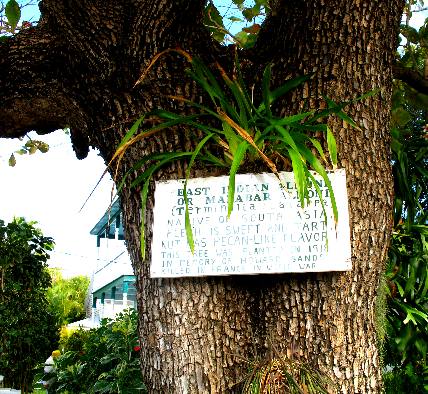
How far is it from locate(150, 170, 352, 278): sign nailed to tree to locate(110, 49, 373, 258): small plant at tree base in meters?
0.07

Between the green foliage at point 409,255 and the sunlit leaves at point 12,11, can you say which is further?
the green foliage at point 409,255

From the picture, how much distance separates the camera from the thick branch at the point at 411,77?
124 inches

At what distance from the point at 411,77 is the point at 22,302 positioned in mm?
6111

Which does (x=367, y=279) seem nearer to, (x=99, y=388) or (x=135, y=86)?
(x=135, y=86)

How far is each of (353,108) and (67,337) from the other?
6689 mm

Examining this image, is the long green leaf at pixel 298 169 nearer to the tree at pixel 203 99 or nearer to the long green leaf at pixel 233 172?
the long green leaf at pixel 233 172

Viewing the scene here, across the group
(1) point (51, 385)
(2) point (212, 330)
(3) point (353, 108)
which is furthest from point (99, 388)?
(3) point (353, 108)

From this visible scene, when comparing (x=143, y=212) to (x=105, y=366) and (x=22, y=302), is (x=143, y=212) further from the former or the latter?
(x=22, y=302)

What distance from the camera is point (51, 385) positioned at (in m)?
5.66

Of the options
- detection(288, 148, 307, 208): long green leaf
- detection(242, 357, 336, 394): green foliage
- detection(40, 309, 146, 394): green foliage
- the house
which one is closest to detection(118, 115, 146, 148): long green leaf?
detection(288, 148, 307, 208): long green leaf

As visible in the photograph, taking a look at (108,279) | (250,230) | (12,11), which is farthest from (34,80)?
(108,279)

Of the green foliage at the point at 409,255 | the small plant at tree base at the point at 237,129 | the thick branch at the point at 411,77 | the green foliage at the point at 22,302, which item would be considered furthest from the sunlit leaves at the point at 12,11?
the green foliage at the point at 22,302

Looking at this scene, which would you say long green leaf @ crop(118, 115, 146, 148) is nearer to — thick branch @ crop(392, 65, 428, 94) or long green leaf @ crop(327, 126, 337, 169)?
long green leaf @ crop(327, 126, 337, 169)

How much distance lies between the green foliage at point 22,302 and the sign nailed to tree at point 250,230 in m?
5.67
